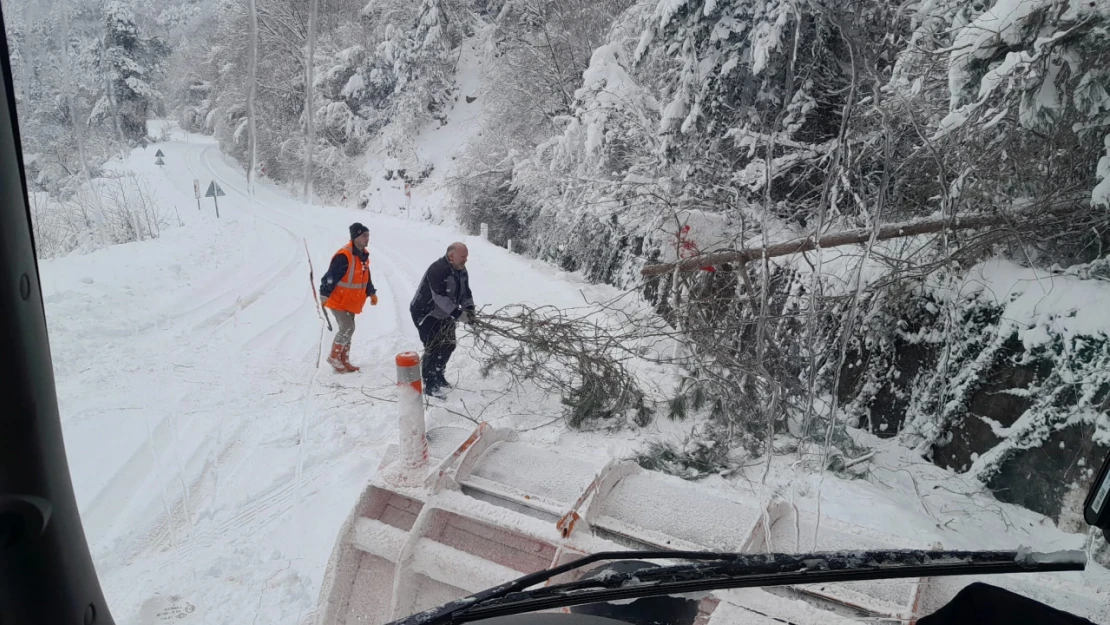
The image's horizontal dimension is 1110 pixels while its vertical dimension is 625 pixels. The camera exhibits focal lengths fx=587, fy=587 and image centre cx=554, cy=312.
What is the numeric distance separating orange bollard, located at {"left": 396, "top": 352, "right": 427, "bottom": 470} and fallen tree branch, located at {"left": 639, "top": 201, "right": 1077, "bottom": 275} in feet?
9.35

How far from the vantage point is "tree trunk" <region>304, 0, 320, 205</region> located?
253 inches

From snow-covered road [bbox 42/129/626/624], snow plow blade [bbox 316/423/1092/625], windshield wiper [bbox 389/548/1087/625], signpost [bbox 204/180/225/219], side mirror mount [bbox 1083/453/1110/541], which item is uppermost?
side mirror mount [bbox 1083/453/1110/541]

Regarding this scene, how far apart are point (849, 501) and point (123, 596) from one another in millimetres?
4335

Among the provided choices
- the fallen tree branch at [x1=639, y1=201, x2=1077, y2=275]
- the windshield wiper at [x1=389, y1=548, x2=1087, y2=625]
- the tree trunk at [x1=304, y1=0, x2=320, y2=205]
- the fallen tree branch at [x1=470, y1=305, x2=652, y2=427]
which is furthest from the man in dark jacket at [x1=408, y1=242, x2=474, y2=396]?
the windshield wiper at [x1=389, y1=548, x2=1087, y2=625]

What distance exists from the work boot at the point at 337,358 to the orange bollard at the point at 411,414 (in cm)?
340

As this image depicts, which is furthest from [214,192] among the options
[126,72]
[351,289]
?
[126,72]

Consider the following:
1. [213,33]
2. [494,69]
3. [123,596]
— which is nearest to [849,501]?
[123,596]

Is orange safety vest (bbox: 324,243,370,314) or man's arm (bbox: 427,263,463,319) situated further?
orange safety vest (bbox: 324,243,370,314)

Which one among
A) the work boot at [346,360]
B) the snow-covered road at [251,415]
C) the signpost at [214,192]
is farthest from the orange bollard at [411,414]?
the signpost at [214,192]

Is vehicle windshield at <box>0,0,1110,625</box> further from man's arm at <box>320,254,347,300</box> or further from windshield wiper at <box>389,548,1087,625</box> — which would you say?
windshield wiper at <box>389,548,1087,625</box>

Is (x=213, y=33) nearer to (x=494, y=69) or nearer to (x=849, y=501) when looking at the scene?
(x=849, y=501)

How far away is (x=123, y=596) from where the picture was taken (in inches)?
116

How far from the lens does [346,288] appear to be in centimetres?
616

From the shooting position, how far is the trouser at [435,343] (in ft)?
19.0
